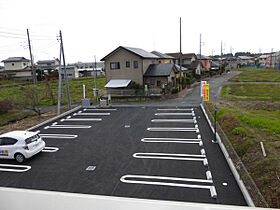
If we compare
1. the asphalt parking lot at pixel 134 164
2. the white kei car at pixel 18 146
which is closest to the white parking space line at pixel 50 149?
the asphalt parking lot at pixel 134 164

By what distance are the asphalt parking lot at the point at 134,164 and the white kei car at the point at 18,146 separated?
376mm

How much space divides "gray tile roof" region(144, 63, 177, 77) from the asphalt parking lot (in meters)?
12.6

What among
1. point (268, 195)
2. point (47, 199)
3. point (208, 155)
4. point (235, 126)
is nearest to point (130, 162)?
point (208, 155)

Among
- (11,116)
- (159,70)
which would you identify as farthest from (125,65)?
(11,116)

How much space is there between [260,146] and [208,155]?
2.24 metres

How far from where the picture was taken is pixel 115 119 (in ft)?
54.8

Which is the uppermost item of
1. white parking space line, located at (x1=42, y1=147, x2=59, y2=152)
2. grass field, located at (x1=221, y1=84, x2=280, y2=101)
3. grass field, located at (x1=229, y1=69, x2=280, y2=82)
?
grass field, located at (x1=229, y1=69, x2=280, y2=82)

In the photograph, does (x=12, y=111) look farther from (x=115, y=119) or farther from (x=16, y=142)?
(x=16, y=142)

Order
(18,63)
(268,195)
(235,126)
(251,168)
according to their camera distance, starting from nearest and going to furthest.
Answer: (268,195), (251,168), (235,126), (18,63)

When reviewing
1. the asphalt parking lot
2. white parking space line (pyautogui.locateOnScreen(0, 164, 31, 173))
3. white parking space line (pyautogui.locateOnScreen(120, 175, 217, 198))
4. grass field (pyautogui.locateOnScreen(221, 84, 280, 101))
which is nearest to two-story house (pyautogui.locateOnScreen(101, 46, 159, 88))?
grass field (pyautogui.locateOnScreen(221, 84, 280, 101))

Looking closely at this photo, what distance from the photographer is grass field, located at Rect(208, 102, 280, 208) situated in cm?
669

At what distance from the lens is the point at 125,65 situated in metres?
27.7

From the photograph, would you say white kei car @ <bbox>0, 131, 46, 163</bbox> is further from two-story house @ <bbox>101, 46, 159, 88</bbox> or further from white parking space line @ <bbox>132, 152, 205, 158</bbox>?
two-story house @ <bbox>101, 46, 159, 88</bbox>

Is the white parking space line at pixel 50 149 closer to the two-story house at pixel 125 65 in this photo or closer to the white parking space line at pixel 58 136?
the white parking space line at pixel 58 136
